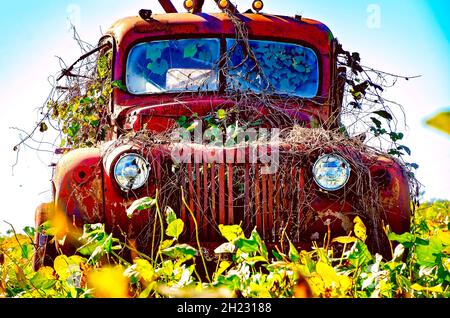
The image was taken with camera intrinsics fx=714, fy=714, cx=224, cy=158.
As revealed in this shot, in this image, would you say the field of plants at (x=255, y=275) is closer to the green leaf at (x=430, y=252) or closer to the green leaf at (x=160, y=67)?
the green leaf at (x=430, y=252)

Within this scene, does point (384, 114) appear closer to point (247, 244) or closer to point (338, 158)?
point (338, 158)

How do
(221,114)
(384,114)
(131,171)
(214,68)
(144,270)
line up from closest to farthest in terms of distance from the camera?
1. (144,270)
2. (131,171)
3. (221,114)
4. (214,68)
5. (384,114)

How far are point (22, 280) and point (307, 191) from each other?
1.43 meters

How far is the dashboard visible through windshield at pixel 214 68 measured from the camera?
4.58 metres

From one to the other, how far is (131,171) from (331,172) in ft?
3.07

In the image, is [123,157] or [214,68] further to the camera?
[214,68]

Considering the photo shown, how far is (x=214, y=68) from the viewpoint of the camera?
A: 461 cm

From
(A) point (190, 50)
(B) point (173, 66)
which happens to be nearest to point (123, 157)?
(B) point (173, 66)

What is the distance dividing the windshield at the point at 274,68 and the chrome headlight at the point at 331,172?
49.9 inches

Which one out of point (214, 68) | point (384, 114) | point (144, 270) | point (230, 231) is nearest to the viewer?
point (144, 270)

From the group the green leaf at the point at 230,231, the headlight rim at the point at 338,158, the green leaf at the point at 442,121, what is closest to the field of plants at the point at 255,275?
the green leaf at the point at 230,231

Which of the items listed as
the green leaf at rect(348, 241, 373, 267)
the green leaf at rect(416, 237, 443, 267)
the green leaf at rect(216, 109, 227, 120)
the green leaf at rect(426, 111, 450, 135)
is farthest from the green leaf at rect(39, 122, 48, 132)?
the green leaf at rect(426, 111, 450, 135)

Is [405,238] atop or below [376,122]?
below
